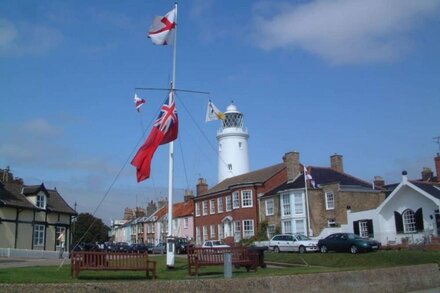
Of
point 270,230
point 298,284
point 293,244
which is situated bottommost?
point 298,284

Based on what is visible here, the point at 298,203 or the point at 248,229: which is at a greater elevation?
the point at 298,203

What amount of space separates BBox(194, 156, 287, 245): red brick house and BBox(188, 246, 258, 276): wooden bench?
118 ft

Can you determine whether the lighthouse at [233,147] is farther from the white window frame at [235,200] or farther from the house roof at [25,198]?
the house roof at [25,198]

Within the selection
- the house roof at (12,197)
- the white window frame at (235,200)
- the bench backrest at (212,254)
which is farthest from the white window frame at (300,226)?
the bench backrest at (212,254)

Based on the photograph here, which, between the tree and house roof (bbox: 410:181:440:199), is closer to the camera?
house roof (bbox: 410:181:440:199)

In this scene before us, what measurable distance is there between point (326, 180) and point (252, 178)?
1019 centimetres

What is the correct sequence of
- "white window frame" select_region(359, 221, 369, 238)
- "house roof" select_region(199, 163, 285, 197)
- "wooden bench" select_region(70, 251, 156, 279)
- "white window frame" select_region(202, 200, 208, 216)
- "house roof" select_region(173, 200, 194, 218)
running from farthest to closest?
"house roof" select_region(173, 200, 194, 218)
"white window frame" select_region(202, 200, 208, 216)
"house roof" select_region(199, 163, 285, 197)
"white window frame" select_region(359, 221, 369, 238)
"wooden bench" select_region(70, 251, 156, 279)

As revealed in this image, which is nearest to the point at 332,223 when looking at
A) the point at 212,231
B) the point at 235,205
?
the point at 235,205

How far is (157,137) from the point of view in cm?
2186

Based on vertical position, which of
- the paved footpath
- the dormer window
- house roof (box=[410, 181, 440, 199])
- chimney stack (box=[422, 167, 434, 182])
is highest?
chimney stack (box=[422, 167, 434, 182])

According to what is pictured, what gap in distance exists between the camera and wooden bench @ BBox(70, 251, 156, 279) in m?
16.2

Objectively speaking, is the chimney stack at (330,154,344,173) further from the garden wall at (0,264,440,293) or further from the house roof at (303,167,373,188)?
the garden wall at (0,264,440,293)

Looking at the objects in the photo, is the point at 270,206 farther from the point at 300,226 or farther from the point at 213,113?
the point at 213,113

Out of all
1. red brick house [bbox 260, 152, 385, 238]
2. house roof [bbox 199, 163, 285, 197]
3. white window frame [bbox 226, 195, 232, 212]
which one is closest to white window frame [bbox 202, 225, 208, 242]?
house roof [bbox 199, 163, 285, 197]
